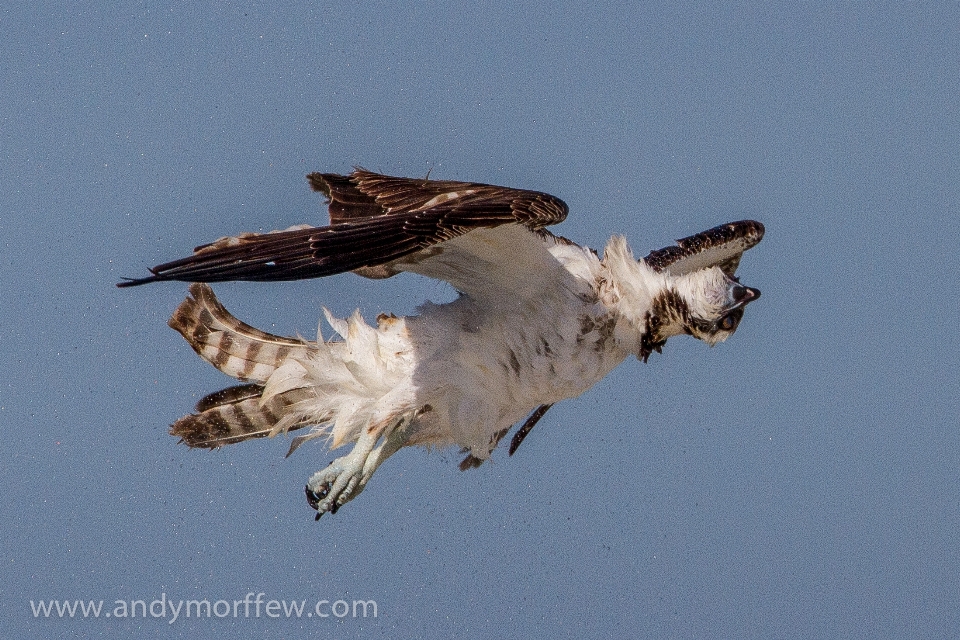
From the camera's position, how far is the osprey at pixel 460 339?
11.2 m

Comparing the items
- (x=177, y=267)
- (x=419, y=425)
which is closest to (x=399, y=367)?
(x=419, y=425)

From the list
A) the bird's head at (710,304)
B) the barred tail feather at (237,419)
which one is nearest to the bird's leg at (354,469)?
the barred tail feather at (237,419)

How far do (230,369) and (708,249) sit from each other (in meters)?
4.40

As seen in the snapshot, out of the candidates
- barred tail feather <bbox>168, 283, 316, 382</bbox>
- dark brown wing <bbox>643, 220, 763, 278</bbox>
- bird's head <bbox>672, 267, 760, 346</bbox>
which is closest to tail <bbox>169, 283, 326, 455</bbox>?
barred tail feather <bbox>168, 283, 316, 382</bbox>

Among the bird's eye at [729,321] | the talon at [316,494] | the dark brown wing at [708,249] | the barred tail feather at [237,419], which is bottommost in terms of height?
the talon at [316,494]

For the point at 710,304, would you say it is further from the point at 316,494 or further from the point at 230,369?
the point at 230,369

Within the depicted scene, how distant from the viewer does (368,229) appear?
9586 mm

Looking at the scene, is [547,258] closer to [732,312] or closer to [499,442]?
[732,312]

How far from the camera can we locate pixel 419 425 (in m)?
12.0

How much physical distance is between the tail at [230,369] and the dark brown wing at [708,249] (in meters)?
3.37

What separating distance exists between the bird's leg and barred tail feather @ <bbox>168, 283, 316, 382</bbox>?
1280mm

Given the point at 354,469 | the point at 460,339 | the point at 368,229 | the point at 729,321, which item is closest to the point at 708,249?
the point at 729,321

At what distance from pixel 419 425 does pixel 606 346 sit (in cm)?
177

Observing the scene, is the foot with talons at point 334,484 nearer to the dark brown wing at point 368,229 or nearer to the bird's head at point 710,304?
the dark brown wing at point 368,229
